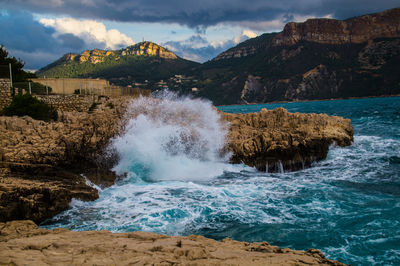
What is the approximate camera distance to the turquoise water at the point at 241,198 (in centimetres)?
692

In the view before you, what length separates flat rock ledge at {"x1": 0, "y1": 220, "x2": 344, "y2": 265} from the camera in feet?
13.4

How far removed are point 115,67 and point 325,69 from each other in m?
114

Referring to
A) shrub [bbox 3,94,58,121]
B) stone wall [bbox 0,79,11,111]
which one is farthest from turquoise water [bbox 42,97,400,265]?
stone wall [bbox 0,79,11,111]

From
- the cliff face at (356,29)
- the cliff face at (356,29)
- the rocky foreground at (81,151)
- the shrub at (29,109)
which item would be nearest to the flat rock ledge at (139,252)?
the rocky foreground at (81,151)

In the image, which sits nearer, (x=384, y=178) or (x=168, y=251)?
(x=168, y=251)

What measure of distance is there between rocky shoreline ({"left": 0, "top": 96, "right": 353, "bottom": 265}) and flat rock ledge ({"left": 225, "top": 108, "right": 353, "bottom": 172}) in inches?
1.9

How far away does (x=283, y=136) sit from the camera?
1511 centimetres

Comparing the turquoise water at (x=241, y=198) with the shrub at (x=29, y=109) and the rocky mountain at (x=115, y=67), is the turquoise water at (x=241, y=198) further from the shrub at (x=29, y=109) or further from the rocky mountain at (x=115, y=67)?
the rocky mountain at (x=115, y=67)

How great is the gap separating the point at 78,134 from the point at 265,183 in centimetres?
852

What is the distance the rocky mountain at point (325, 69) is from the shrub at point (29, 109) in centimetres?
14215

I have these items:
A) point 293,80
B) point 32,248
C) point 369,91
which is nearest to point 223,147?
point 32,248

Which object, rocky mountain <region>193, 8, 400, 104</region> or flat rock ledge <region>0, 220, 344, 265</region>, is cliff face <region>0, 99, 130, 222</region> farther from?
rocky mountain <region>193, 8, 400, 104</region>

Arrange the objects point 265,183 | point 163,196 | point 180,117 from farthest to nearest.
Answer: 1. point 180,117
2. point 265,183
3. point 163,196

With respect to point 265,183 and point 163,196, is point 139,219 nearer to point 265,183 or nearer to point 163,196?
point 163,196
